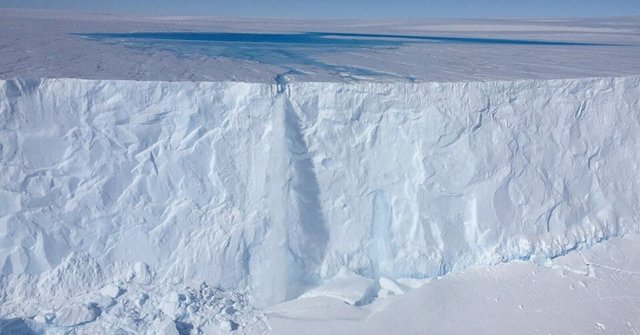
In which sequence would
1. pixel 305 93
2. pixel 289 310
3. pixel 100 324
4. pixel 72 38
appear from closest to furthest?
pixel 100 324, pixel 289 310, pixel 305 93, pixel 72 38

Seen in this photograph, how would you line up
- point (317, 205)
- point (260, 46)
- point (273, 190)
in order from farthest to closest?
1. point (260, 46)
2. point (317, 205)
3. point (273, 190)

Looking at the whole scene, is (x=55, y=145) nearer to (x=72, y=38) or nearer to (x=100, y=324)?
(x=100, y=324)

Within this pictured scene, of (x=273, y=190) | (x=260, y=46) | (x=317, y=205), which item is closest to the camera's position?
(x=273, y=190)

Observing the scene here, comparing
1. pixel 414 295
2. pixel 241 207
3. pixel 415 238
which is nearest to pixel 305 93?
pixel 241 207

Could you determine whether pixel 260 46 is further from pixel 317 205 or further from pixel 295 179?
pixel 317 205

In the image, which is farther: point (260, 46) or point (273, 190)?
point (260, 46)

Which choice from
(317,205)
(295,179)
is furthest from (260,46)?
(317,205)

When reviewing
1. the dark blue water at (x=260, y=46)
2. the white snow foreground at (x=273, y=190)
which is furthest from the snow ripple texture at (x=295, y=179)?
the dark blue water at (x=260, y=46)
